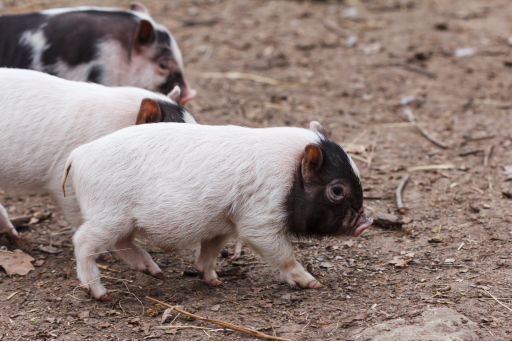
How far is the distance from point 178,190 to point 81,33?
2707mm

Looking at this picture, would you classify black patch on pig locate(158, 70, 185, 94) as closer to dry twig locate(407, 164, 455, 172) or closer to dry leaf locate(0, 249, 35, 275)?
dry leaf locate(0, 249, 35, 275)

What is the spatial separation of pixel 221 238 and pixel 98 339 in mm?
1108

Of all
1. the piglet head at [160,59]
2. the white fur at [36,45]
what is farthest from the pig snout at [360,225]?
the white fur at [36,45]

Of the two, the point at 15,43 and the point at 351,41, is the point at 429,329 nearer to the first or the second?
the point at 15,43

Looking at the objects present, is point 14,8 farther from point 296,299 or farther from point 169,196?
point 296,299

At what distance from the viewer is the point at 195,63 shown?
870cm

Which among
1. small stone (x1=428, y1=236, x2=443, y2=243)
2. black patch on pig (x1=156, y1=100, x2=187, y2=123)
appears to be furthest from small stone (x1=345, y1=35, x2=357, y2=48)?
black patch on pig (x1=156, y1=100, x2=187, y2=123)

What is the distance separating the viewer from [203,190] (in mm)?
3727

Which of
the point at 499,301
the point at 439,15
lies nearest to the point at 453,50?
the point at 439,15

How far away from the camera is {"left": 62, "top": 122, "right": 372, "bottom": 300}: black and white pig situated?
3.73 metres

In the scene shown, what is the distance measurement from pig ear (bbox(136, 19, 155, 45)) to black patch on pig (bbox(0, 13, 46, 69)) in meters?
1.01

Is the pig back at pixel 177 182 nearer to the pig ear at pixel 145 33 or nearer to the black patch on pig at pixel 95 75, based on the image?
the black patch on pig at pixel 95 75

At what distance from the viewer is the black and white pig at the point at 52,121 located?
14.1 ft

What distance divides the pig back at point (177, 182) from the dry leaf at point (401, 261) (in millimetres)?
1065
